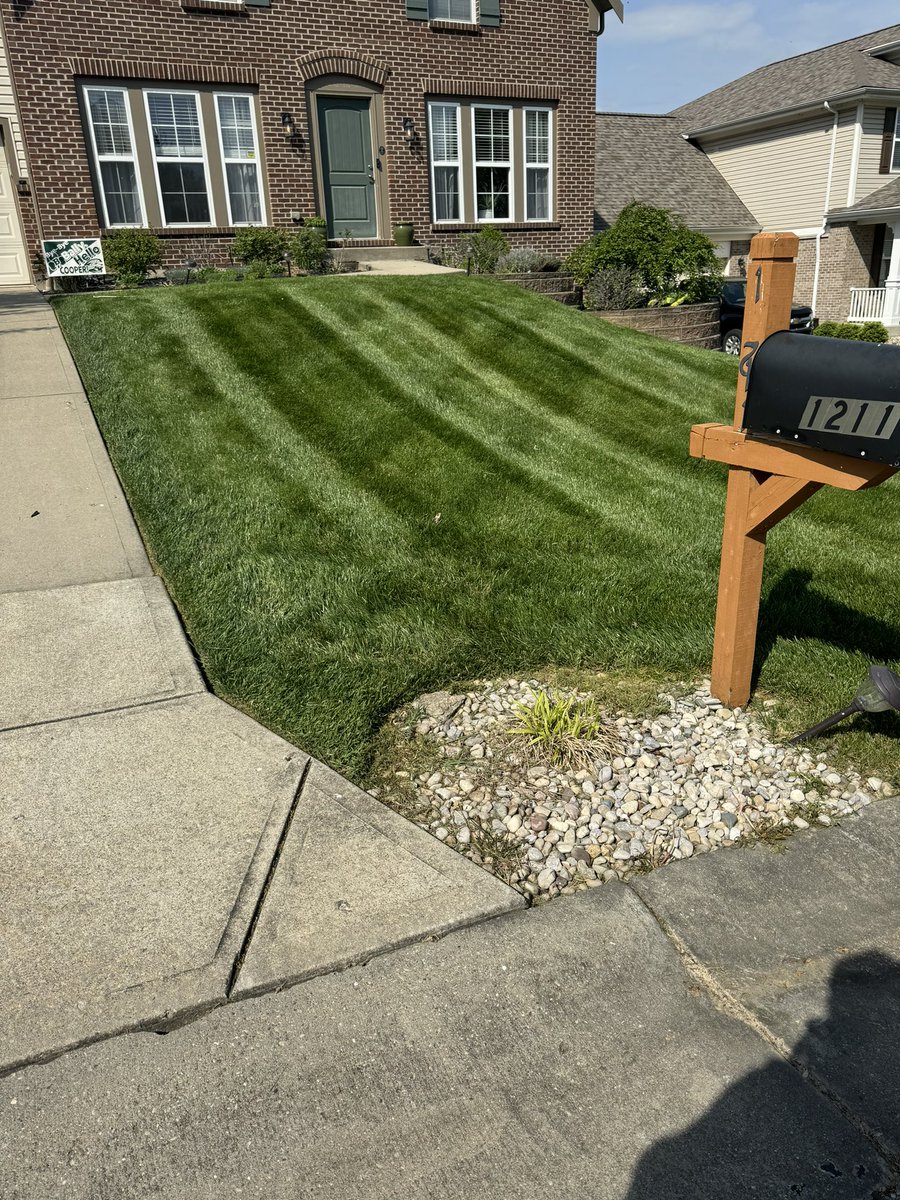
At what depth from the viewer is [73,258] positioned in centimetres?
1351

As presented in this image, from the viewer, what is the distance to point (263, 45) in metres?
14.9

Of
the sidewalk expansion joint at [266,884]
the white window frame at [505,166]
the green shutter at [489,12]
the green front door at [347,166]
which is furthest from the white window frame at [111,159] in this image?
the sidewalk expansion joint at [266,884]

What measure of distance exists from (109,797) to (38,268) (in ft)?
44.8

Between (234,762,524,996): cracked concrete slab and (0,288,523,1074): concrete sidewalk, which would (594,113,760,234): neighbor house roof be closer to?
(0,288,523,1074): concrete sidewalk

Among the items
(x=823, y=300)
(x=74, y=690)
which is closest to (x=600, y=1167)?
(x=74, y=690)

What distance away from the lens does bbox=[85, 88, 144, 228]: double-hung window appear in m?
14.2

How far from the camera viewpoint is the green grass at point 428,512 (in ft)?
14.2

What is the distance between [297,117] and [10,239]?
509cm

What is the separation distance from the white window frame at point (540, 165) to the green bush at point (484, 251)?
222 cm

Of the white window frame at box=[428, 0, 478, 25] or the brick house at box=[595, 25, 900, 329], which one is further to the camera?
the brick house at box=[595, 25, 900, 329]

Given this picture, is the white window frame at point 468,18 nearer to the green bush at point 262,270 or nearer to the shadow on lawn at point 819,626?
the green bush at point 262,270

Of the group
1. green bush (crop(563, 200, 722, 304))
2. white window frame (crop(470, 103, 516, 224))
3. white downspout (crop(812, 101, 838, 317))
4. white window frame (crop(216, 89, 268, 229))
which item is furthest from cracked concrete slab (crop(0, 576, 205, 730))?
white downspout (crop(812, 101, 838, 317))

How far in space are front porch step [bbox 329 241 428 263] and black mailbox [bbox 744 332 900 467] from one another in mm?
13734

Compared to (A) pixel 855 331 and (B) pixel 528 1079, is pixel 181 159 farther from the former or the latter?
(B) pixel 528 1079
